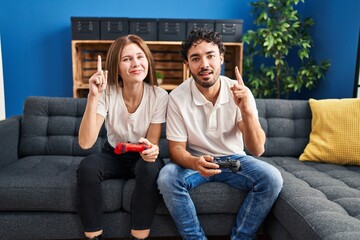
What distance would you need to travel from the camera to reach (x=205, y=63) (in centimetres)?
140

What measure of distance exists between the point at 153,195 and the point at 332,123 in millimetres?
1086

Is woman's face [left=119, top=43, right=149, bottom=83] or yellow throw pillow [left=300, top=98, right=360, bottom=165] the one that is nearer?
woman's face [left=119, top=43, right=149, bottom=83]

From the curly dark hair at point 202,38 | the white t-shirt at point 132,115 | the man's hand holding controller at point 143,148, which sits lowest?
the man's hand holding controller at point 143,148

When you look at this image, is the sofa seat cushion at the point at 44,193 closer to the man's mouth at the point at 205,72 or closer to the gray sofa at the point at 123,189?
the gray sofa at the point at 123,189

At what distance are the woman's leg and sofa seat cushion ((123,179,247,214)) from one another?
7cm

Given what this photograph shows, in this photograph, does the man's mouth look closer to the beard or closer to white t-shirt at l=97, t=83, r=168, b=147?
the beard

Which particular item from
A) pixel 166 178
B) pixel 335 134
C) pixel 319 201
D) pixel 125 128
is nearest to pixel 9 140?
pixel 125 128

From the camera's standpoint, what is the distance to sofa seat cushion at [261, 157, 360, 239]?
103 cm

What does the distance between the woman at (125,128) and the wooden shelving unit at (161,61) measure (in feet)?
5.32

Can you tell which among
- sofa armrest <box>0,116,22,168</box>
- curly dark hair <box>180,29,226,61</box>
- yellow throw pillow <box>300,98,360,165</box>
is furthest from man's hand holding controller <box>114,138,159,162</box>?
yellow throw pillow <box>300,98,360,165</box>

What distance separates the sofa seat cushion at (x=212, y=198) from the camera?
1378 mm

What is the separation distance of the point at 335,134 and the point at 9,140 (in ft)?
5.78

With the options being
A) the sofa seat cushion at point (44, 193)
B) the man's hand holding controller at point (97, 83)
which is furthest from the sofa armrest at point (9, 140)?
the man's hand holding controller at point (97, 83)

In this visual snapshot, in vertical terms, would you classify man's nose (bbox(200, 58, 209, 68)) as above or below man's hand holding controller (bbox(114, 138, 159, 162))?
above
